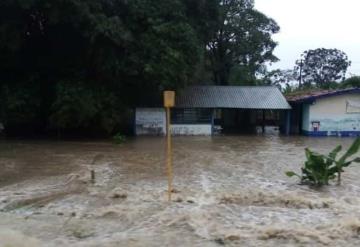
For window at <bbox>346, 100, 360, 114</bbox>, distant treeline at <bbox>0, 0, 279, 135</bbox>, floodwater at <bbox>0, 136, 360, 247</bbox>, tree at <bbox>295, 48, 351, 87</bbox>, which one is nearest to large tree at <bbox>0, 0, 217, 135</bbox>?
distant treeline at <bbox>0, 0, 279, 135</bbox>

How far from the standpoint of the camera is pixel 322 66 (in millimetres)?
66312

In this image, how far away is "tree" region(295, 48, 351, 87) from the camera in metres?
65.9

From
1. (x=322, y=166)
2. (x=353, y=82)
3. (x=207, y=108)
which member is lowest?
(x=322, y=166)

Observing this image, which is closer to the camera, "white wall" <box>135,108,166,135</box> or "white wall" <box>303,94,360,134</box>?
"white wall" <box>135,108,166,135</box>

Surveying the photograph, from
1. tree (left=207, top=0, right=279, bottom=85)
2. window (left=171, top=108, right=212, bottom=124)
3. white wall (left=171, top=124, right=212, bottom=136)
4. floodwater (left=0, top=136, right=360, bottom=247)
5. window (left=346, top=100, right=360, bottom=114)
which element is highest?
tree (left=207, top=0, right=279, bottom=85)

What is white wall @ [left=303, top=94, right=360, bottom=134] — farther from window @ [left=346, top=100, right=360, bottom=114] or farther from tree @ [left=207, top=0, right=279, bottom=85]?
tree @ [left=207, top=0, right=279, bottom=85]

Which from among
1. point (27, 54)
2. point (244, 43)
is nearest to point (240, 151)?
point (27, 54)

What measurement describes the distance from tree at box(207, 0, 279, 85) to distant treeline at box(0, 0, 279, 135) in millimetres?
8965

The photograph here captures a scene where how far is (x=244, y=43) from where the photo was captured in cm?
3834

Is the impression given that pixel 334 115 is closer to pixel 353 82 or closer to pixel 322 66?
pixel 353 82

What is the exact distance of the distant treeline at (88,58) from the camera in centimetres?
2350

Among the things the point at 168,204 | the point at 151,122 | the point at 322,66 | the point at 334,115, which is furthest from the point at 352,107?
the point at 322,66

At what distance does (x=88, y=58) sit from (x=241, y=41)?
16.0 m

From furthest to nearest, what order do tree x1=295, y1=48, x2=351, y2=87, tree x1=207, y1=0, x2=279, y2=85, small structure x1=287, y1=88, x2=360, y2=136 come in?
tree x1=295, y1=48, x2=351, y2=87
tree x1=207, y1=0, x2=279, y2=85
small structure x1=287, y1=88, x2=360, y2=136
